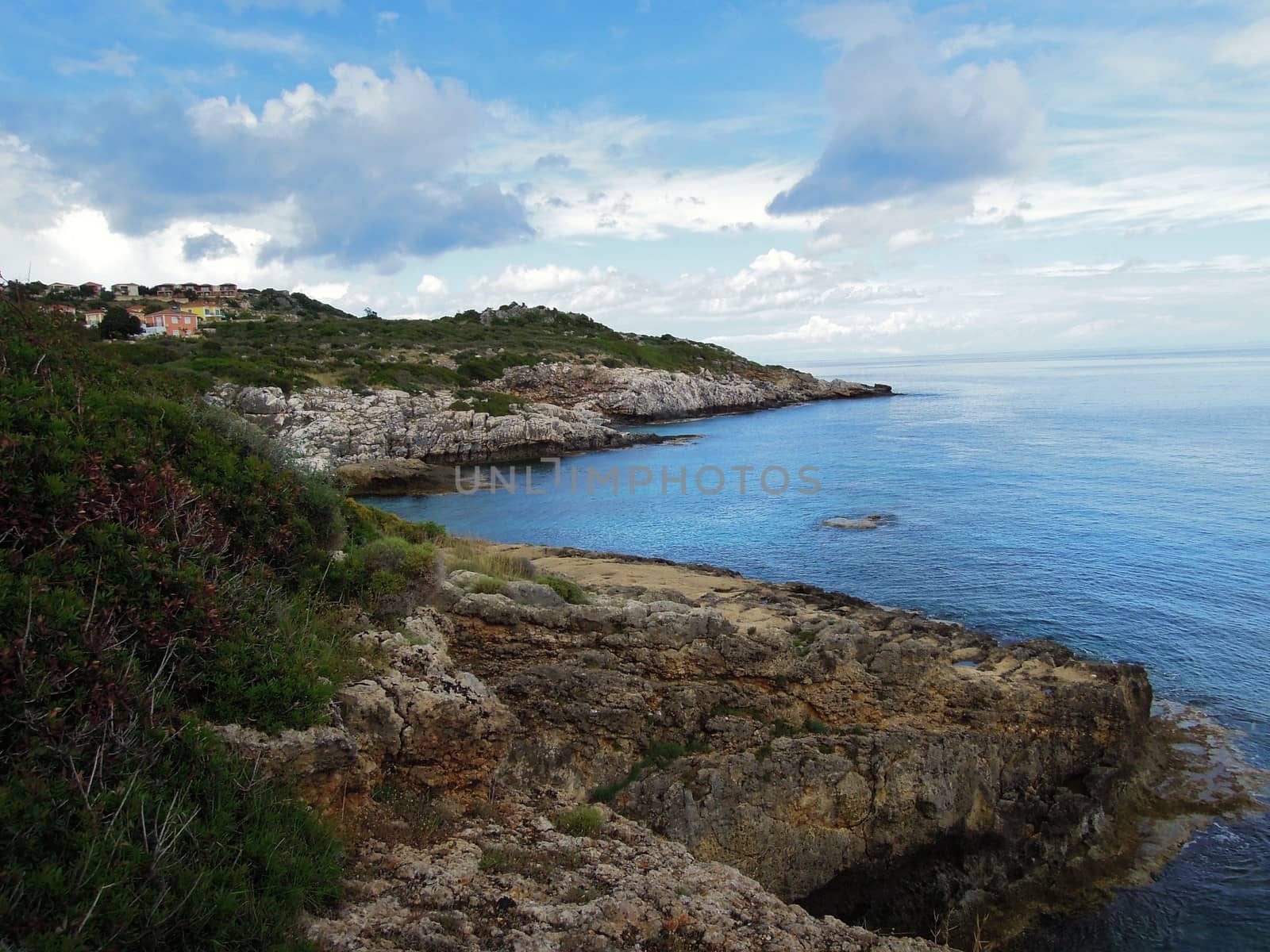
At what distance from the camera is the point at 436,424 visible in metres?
52.0

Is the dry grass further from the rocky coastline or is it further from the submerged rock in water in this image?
the submerged rock in water

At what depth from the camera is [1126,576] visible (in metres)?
23.3

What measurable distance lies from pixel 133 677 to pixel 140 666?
24 cm

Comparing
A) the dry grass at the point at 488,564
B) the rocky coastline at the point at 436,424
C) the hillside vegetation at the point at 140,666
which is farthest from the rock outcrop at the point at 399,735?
the rocky coastline at the point at 436,424

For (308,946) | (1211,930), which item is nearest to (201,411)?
(308,946)

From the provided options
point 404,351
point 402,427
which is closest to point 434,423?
point 402,427

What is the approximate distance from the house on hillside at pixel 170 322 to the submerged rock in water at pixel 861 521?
74.6 metres

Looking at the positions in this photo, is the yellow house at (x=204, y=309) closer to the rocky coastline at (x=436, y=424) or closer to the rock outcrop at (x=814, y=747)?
the rocky coastline at (x=436, y=424)

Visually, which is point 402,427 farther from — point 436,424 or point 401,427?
point 436,424

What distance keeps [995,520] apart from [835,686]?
22.8 metres

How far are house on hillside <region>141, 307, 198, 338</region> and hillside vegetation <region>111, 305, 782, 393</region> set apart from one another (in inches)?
185

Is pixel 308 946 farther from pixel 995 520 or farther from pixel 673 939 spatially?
pixel 995 520

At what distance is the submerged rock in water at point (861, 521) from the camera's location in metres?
31.1

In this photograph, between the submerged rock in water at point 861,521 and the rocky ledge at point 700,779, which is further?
the submerged rock in water at point 861,521
